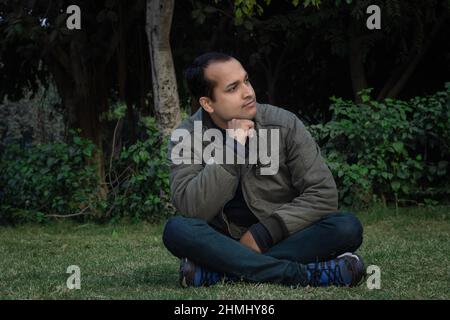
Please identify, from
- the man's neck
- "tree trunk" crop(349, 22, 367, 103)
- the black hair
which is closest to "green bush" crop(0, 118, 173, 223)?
"tree trunk" crop(349, 22, 367, 103)

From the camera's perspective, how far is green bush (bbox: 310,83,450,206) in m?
8.48

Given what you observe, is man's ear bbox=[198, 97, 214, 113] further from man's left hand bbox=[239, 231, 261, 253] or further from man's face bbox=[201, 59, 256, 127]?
man's left hand bbox=[239, 231, 261, 253]

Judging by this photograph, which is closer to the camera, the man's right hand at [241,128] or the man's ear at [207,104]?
the man's right hand at [241,128]

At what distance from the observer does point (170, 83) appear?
890 centimetres

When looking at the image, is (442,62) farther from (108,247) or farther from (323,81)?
(108,247)

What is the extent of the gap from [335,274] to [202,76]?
1407mm

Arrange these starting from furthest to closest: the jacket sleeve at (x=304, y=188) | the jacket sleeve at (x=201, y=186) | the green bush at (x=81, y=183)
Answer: the green bush at (x=81, y=183)
the jacket sleeve at (x=304, y=188)
the jacket sleeve at (x=201, y=186)

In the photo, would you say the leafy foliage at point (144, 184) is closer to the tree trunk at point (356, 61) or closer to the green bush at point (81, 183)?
the green bush at point (81, 183)

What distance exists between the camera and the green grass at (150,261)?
13.4 ft

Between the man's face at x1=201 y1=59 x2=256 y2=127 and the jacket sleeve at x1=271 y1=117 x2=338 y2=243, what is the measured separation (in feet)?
0.97

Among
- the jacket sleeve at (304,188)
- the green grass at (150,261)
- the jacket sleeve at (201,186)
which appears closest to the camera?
the green grass at (150,261)

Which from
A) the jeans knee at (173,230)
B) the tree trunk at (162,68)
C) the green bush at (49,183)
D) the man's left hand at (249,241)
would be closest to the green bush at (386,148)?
the tree trunk at (162,68)

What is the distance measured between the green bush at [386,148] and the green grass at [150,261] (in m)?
0.32

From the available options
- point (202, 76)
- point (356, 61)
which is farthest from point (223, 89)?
point (356, 61)
